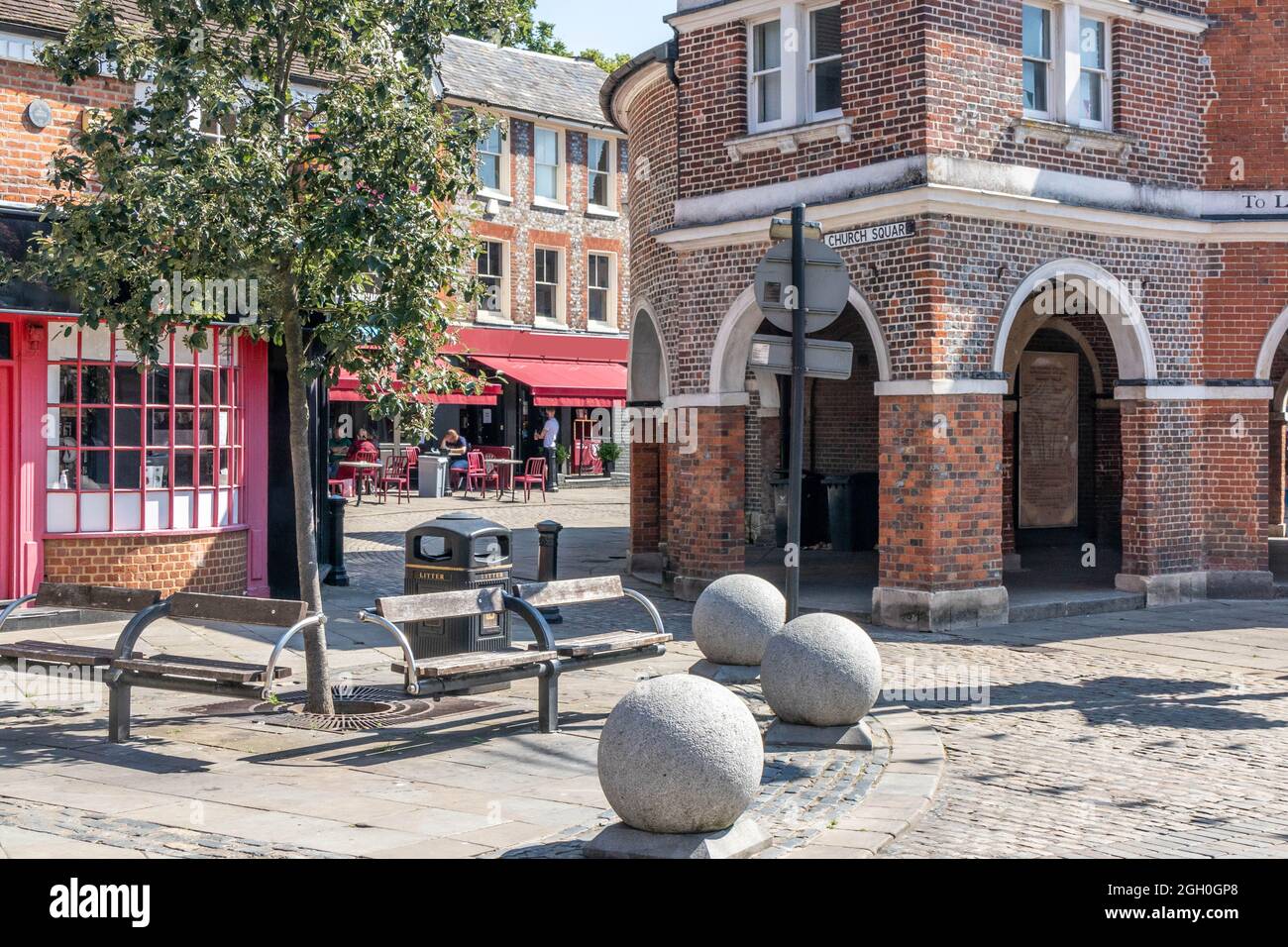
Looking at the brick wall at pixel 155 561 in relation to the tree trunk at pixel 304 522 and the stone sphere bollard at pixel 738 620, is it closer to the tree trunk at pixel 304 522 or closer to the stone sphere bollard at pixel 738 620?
the tree trunk at pixel 304 522

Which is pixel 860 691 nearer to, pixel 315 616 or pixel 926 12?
pixel 315 616

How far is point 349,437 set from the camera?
3431cm

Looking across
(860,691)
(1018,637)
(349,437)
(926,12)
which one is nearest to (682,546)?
(1018,637)

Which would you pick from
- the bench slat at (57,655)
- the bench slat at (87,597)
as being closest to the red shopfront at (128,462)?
the bench slat at (87,597)

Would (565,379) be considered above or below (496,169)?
below

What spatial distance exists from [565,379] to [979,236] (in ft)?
70.7

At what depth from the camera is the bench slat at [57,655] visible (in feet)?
28.2

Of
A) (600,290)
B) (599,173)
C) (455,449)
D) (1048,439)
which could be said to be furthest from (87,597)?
(599,173)

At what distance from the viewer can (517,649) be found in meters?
9.63

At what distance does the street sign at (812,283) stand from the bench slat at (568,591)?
232cm

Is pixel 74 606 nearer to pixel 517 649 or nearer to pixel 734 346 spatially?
pixel 517 649

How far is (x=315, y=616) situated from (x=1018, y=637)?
753 centimetres

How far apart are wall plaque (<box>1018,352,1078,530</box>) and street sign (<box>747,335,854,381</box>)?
439 inches
